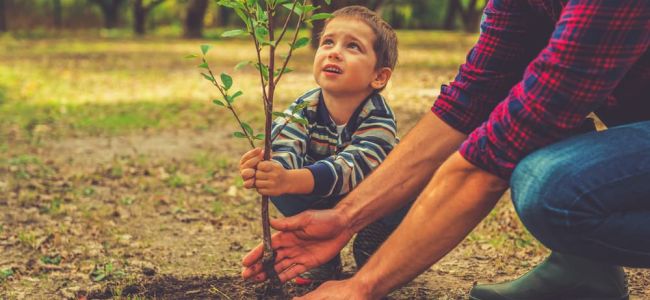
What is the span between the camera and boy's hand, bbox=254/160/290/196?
102 inches

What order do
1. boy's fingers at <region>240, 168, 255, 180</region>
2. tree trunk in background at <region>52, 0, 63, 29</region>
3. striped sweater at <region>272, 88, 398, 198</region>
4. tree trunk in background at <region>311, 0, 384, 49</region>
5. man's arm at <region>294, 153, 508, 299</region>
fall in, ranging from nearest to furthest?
1. man's arm at <region>294, 153, 508, 299</region>
2. boy's fingers at <region>240, 168, 255, 180</region>
3. striped sweater at <region>272, 88, 398, 198</region>
4. tree trunk in background at <region>311, 0, 384, 49</region>
5. tree trunk in background at <region>52, 0, 63, 29</region>

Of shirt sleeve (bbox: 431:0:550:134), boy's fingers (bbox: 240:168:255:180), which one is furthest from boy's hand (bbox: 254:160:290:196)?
shirt sleeve (bbox: 431:0:550:134)

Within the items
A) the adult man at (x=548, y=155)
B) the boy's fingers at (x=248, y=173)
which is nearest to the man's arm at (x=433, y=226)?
the adult man at (x=548, y=155)

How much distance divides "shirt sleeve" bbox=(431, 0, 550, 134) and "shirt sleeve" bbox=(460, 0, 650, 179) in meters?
0.50

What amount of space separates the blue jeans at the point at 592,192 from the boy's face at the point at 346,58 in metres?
0.91

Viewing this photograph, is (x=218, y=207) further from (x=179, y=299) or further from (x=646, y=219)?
(x=646, y=219)

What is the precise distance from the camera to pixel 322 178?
2.83 m

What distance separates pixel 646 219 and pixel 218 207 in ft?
9.47

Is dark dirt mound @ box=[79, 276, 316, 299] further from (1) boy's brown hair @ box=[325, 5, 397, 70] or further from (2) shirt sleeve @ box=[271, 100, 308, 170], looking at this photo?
(1) boy's brown hair @ box=[325, 5, 397, 70]

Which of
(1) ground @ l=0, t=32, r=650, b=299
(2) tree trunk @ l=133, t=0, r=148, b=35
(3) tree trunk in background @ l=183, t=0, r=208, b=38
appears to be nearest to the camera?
(1) ground @ l=0, t=32, r=650, b=299

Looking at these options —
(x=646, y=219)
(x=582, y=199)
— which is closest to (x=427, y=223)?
(x=582, y=199)

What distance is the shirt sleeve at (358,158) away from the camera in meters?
2.85

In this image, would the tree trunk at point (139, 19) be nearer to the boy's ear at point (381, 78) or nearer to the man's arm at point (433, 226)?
the boy's ear at point (381, 78)

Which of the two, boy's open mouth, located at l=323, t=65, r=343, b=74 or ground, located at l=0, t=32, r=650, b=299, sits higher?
boy's open mouth, located at l=323, t=65, r=343, b=74
